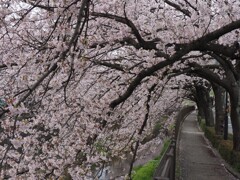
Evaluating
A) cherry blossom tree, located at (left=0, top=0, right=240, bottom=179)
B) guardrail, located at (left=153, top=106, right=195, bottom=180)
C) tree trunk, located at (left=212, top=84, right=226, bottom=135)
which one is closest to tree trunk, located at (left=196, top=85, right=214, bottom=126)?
tree trunk, located at (left=212, top=84, right=226, bottom=135)

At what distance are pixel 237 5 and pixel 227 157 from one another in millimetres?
7920

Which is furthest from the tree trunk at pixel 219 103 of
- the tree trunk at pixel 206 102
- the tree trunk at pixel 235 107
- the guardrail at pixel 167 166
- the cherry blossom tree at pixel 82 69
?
the guardrail at pixel 167 166

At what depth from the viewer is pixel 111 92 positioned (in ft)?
24.2

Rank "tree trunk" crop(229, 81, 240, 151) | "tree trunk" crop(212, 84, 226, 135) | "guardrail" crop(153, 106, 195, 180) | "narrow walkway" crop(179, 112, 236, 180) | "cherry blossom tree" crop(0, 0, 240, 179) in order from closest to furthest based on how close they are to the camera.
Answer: "guardrail" crop(153, 106, 195, 180) → "cherry blossom tree" crop(0, 0, 240, 179) → "tree trunk" crop(229, 81, 240, 151) → "narrow walkway" crop(179, 112, 236, 180) → "tree trunk" crop(212, 84, 226, 135)

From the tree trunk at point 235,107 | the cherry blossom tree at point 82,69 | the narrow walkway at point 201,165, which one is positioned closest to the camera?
the cherry blossom tree at point 82,69

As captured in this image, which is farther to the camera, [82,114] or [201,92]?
[201,92]

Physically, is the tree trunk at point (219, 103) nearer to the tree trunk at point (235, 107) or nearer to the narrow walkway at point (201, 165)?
the narrow walkway at point (201, 165)

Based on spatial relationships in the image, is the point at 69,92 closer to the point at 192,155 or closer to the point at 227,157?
the point at 227,157

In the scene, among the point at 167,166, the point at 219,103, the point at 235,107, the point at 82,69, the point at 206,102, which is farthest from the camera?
the point at 206,102

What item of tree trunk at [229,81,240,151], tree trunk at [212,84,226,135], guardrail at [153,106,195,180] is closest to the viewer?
guardrail at [153,106,195,180]

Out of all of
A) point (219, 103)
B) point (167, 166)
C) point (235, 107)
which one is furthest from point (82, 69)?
point (219, 103)

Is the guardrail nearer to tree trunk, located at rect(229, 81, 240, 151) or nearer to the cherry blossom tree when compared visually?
the cherry blossom tree

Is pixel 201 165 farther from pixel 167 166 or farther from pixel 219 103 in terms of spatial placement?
Result: pixel 167 166

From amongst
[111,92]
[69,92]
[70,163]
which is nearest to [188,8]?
[111,92]
